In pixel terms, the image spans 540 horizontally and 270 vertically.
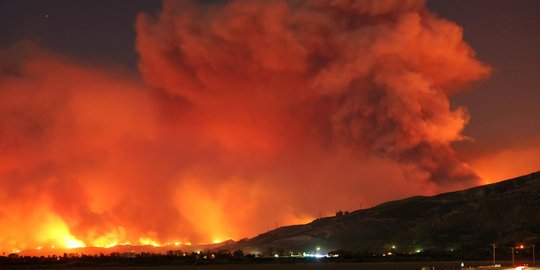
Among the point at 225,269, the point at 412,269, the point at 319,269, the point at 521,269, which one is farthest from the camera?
the point at 225,269

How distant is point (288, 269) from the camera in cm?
18400

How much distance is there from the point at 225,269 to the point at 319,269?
2819 cm

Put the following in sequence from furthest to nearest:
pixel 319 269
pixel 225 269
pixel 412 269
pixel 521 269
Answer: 1. pixel 225 269
2. pixel 319 269
3. pixel 412 269
4. pixel 521 269

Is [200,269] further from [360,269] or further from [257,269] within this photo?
[360,269]

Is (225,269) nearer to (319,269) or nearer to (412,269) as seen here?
(319,269)

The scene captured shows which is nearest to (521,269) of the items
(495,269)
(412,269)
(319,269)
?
(495,269)

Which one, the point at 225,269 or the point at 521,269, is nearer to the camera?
the point at 521,269

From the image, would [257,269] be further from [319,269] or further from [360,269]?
[360,269]

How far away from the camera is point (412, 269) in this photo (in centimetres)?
15900

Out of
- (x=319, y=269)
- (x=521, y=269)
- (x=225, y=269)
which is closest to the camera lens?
(x=521, y=269)

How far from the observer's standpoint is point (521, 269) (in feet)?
408

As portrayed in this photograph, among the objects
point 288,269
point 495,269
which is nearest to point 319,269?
point 288,269

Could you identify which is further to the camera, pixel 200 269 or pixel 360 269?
pixel 200 269

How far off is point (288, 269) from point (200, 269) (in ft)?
92.6
